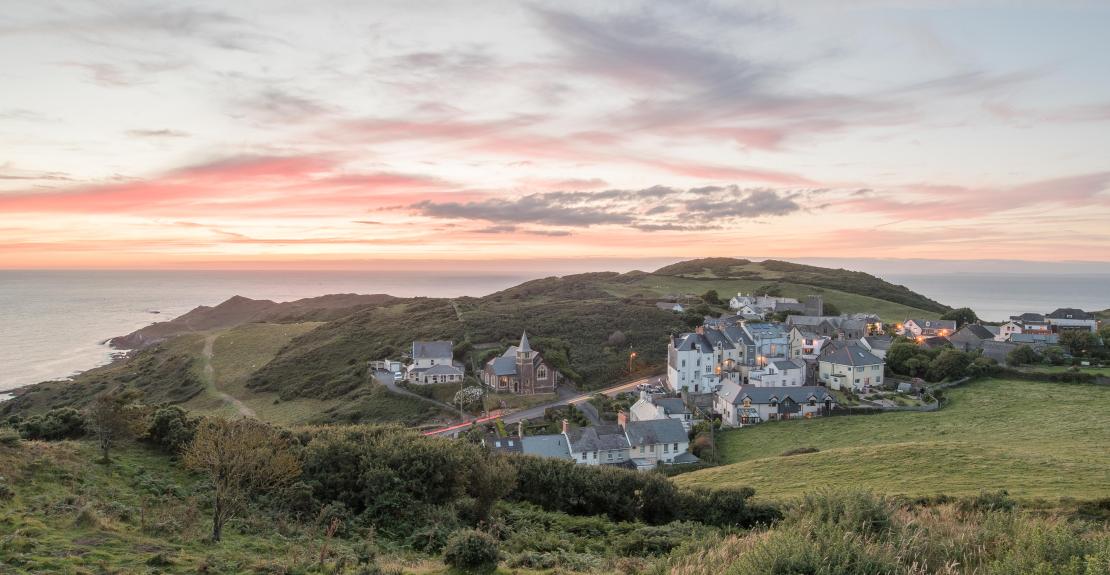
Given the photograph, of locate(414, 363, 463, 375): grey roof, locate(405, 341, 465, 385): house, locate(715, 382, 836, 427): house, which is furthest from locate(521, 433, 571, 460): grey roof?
locate(414, 363, 463, 375): grey roof

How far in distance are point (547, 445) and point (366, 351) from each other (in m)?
45.8

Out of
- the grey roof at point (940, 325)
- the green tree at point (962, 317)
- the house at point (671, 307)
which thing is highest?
the house at point (671, 307)

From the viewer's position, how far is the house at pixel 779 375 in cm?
5647

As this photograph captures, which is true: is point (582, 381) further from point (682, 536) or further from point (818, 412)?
point (682, 536)

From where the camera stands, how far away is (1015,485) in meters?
25.1

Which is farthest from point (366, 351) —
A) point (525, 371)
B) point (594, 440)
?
point (594, 440)

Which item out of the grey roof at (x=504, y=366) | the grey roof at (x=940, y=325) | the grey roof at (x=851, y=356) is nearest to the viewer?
the grey roof at (x=851, y=356)

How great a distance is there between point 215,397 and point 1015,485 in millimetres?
72581

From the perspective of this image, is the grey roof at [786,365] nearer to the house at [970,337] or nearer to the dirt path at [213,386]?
the house at [970,337]

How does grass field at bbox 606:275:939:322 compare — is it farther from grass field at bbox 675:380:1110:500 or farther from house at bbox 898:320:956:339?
grass field at bbox 675:380:1110:500

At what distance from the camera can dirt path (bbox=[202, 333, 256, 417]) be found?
59094mm

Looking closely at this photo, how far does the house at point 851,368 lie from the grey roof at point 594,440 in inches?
1093

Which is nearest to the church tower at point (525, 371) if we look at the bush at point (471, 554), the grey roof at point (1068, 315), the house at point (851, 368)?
the house at point (851, 368)

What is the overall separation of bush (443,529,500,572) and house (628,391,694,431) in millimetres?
33824
